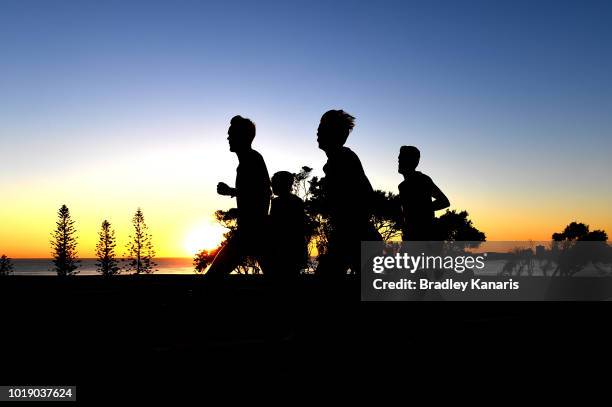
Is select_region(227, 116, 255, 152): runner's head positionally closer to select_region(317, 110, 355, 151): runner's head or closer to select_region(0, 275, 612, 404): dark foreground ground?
select_region(317, 110, 355, 151): runner's head

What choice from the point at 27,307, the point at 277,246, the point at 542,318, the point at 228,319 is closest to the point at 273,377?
the point at 277,246

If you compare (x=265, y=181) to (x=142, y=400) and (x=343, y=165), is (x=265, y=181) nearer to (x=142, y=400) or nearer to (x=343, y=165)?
(x=343, y=165)

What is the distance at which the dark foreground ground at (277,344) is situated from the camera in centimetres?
368

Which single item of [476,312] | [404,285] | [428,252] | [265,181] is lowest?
[476,312]

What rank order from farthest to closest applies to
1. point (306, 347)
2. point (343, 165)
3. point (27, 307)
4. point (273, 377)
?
point (27, 307) < point (343, 165) < point (306, 347) < point (273, 377)

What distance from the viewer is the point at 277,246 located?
568 cm

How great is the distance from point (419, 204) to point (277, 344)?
8.56 feet

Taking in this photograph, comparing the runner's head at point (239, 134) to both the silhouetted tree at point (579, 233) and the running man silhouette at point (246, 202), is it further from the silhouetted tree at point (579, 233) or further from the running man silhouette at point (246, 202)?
the silhouetted tree at point (579, 233)

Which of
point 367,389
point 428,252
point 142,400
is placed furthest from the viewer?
point 428,252

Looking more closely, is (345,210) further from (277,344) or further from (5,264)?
(5,264)

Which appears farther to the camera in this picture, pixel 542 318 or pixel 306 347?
pixel 542 318

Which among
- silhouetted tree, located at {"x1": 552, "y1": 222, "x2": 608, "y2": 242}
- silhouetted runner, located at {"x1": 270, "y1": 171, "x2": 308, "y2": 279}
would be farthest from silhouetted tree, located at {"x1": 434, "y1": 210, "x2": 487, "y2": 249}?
silhouetted runner, located at {"x1": 270, "y1": 171, "x2": 308, "y2": 279}

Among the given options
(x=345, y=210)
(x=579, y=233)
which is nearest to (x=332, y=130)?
(x=345, y=210)

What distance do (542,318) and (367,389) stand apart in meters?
5.33
